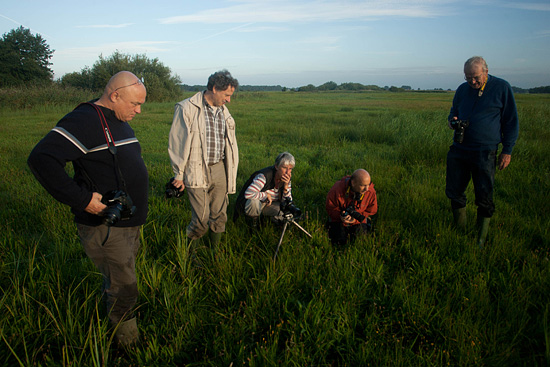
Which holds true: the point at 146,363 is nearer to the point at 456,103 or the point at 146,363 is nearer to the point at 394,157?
the point at 456,103

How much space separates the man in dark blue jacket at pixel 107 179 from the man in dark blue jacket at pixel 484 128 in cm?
379

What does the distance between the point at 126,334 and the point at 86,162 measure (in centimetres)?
129

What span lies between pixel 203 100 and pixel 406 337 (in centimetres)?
297

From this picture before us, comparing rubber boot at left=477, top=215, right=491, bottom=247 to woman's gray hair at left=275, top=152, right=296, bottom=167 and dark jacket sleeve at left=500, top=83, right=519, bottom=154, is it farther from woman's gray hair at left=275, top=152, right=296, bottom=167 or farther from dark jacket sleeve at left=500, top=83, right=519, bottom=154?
woman's gray hair at left=275, top=152, right=296, bottom=167

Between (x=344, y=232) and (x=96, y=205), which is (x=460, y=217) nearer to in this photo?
(x=344, y=232)

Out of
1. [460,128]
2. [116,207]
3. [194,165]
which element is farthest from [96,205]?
[460,128]

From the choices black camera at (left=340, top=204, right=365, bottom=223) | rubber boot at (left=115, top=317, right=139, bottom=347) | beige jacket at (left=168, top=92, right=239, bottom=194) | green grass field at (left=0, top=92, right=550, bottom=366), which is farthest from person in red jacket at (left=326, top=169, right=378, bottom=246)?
rubber boot at (left=115, top=317, right=139, bottom=347)

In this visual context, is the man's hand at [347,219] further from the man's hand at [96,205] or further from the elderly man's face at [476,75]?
the man's hand at [96,205]

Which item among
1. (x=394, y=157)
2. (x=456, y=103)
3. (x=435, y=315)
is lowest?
(x=435, y=315)

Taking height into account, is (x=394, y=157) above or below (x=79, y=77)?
below

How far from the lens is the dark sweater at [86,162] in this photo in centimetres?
184

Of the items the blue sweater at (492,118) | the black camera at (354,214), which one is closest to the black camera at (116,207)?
the black camera at (354,214)

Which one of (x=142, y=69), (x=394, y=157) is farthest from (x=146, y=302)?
(x=142, y=69)

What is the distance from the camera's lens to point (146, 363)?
7.21 ft
